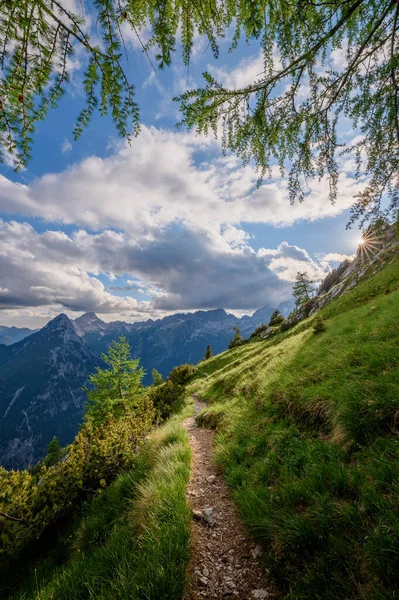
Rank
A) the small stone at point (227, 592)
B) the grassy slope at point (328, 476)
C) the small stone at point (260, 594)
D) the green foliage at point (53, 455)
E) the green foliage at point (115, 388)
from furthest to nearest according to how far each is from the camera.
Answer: the green foliage at point (53, 455) < the green foliage at point (115, 388) < the small stone at point (227, 592) < the small stone at point (260, 594) < the grassy slope at point (328, 476)

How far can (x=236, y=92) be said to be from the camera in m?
4.42

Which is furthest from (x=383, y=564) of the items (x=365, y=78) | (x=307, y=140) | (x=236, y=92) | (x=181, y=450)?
(x=365, y=78)

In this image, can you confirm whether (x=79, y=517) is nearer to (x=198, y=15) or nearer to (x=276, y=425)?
(x=276, y=425)

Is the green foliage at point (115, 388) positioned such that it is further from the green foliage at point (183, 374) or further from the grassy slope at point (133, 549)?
the grassy slope at point (133, 549)

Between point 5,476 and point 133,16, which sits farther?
point 5,476

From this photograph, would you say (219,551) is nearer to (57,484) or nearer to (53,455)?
(57,484)

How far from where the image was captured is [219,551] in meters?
4.03

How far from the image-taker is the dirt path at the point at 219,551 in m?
3.32

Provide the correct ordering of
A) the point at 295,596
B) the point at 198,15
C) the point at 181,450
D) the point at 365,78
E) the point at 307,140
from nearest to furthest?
the point at 295,596
the point at 198,15
the point at 365,78
the point at 307,140
the point at 181,450

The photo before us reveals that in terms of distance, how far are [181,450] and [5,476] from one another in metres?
5.28

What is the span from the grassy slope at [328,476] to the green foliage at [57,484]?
417 cm

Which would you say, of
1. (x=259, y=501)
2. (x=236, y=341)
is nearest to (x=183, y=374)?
(x=236, y=341)

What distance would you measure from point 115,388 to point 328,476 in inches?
993

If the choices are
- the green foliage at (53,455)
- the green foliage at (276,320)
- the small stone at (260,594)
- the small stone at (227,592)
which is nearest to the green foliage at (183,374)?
the green foliage at (276,320)
